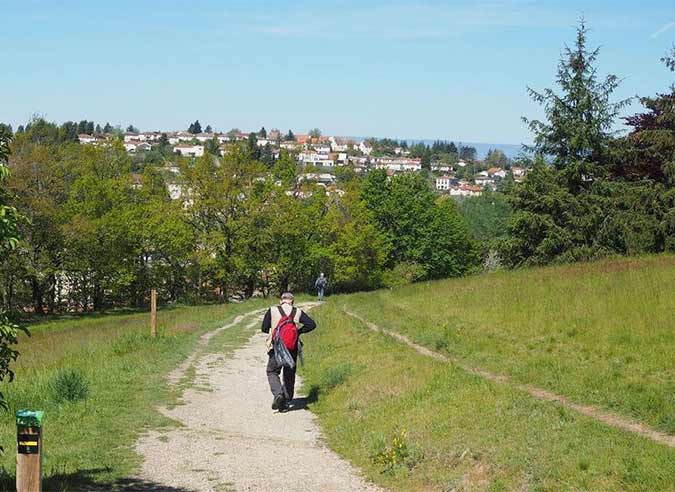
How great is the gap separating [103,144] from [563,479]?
64887mm

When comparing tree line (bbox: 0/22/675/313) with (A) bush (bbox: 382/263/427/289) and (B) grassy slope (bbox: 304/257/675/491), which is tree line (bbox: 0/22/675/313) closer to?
(A) bush (bbox: 382/263/427/289)

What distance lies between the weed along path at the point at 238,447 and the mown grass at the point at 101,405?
357mm

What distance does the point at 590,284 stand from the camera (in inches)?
803

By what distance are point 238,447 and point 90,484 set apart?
2.64 m

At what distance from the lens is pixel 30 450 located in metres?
6.65

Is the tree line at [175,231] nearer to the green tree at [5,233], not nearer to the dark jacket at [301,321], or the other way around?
the dark jacket at [301,321]

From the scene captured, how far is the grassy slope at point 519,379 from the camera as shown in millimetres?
8438

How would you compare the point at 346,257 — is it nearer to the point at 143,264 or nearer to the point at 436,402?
the point at 143,264

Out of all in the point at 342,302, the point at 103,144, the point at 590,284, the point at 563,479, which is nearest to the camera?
the point at 563,479

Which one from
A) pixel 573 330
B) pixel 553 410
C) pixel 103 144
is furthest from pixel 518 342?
pixel 103 144

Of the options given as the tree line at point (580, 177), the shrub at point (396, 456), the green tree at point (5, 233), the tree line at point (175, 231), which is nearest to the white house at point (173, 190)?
the tree line at point (175, 231)

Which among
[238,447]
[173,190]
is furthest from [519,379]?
[173,190]

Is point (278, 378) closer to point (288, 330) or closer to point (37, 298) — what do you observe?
point (288, 330)

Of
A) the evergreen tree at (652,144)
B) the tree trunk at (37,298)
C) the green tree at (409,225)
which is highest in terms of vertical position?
the evergreen tree at (652,144)
